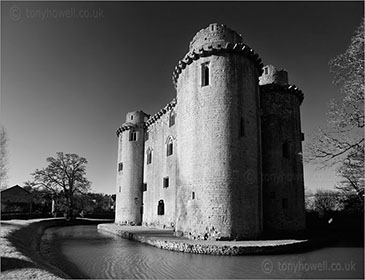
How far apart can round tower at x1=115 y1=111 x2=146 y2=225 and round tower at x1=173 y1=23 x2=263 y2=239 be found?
14.0 meters

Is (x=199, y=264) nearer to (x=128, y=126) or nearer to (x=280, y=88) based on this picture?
(x=280, y=88)

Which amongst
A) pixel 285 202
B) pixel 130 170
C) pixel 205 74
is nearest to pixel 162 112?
pixel 130 170

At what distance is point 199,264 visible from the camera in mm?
11703

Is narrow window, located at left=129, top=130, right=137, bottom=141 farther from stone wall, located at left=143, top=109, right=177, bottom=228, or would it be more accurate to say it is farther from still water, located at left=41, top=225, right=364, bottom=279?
still water, located at left=41, top=225, right=364, bottom=279

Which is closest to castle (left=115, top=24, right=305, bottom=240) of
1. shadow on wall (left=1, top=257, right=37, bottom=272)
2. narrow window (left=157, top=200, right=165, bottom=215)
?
narrow window (left=157, top=200, right=165, bottom=215)

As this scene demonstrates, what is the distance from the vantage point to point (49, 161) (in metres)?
42.6

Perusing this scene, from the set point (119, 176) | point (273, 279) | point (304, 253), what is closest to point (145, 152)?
point (119, 176)

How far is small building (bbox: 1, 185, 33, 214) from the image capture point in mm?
42312

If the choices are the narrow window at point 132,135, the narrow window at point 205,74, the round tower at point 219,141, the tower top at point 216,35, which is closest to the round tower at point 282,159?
the round tower at point 219,141

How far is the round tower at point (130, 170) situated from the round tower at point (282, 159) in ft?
50.6

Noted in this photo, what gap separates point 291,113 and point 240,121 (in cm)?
732

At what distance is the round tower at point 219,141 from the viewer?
16281mm

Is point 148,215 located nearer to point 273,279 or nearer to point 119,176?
point 119,176

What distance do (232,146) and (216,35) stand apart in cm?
754
